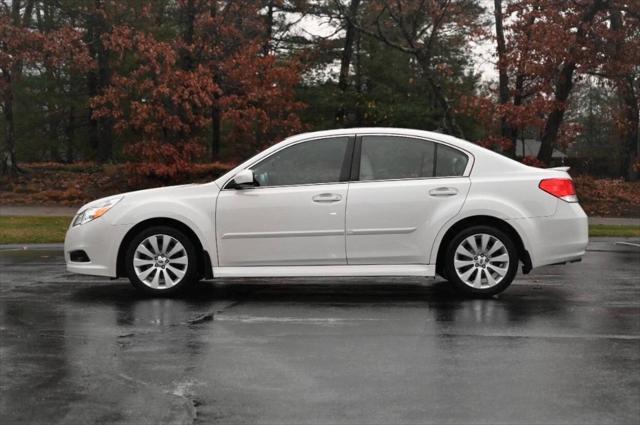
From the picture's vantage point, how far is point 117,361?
6.26 m

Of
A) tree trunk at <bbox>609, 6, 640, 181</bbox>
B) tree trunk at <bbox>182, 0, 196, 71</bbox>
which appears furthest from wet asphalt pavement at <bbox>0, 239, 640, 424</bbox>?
tree trunk at <bbox>182, 0, 196, 71</bbox>

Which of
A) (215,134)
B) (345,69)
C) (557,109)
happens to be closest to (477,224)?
(557,109)

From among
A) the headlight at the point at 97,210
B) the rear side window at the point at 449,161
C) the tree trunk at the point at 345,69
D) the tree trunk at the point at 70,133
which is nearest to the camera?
the rear side window at the point at 449,161

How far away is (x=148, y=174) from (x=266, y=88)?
15.8 feet

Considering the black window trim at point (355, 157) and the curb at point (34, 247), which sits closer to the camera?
the black window trim at point (355, 157)

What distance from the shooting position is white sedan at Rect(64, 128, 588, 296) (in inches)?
360

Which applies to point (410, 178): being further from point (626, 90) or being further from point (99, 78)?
point (99, 78)

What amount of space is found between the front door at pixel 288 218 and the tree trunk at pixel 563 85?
61.2 feet

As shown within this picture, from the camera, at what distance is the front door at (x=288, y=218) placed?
363 inches

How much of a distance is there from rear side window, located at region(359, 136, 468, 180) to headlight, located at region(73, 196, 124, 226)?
2.66 metres

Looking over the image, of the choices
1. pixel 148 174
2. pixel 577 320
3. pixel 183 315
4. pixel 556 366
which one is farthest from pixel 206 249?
pixel 148 174

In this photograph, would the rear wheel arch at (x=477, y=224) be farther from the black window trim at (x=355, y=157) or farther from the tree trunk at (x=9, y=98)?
the tree trunk at (x=9, y=98)

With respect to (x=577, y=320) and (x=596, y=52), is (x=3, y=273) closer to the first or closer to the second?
(x=577, y=320)

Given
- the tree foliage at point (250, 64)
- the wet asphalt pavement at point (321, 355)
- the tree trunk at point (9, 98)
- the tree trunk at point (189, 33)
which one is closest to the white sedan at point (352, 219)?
the wet asphalt pavement at point (321, 355)
